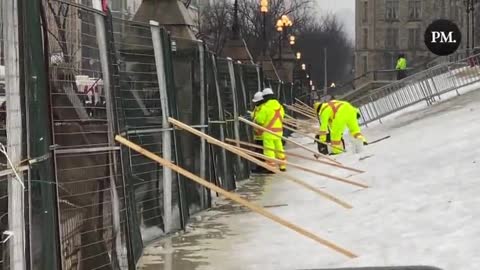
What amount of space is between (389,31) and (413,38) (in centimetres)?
393

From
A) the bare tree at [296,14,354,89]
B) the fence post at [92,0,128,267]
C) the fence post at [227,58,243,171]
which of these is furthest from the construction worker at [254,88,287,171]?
the bare tree at [296,14,354,89]

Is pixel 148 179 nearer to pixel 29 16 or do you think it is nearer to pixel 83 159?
pixel 83 159

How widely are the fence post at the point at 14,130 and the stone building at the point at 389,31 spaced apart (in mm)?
111074

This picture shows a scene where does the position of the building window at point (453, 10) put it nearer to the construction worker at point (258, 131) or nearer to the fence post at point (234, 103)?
the construction worker at point (258, 131)

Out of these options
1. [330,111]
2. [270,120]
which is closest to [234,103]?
[270,120]

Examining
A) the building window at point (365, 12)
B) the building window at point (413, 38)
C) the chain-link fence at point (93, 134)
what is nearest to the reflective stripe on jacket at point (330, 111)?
the chain-link fence at point (93, 134)

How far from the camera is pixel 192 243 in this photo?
864 centimetres

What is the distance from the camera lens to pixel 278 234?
350 inches

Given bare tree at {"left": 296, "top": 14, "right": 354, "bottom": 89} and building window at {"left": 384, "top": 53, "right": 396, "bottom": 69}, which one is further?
building window at {"left": 384, "top": 53, "right": 396, "bottom": 69}

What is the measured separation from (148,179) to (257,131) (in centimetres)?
812

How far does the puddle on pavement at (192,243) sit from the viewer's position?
777cm

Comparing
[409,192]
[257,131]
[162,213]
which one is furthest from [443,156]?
[257,131]

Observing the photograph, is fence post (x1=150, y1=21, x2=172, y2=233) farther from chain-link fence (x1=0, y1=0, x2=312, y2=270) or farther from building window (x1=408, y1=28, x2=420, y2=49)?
building window (x1=408, y1=28, x2=420, y2=49)

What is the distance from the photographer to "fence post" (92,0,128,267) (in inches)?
252
